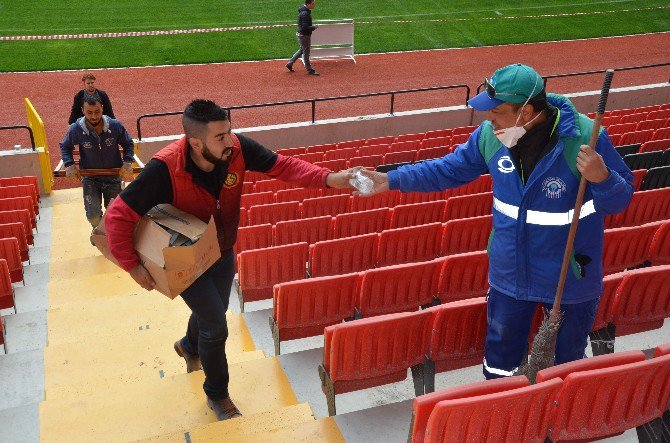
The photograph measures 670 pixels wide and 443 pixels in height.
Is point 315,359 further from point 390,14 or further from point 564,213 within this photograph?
point 390,14

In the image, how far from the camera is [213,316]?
4051mm

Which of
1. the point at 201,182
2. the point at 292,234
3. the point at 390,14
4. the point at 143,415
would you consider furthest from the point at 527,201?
the point at 390,14

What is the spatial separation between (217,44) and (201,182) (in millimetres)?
17676

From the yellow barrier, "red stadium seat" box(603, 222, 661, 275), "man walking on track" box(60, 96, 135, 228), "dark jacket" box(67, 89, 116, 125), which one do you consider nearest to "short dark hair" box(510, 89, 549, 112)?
"red stadium seat" box(603, 222, 661, 275)

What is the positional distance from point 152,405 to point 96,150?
4.10 metres

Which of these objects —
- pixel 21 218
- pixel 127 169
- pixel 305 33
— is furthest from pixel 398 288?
pixel 305 33

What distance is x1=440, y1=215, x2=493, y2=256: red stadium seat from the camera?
6.20 meters

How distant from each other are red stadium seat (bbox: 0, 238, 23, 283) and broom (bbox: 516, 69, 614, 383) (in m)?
4.82

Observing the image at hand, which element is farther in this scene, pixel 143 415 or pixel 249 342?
pixel 249 342

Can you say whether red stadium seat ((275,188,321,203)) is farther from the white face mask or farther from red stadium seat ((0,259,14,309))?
the white face mask

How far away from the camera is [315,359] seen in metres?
4.82

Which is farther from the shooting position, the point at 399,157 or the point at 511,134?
the point at 399,157

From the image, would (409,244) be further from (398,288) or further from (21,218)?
(21,218)

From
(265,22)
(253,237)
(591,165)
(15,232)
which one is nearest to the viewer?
(591,165)
